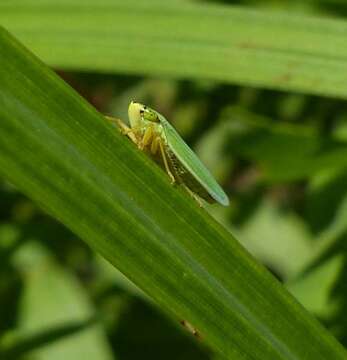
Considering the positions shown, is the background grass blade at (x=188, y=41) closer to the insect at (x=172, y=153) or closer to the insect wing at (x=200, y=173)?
the insect at (x=172, y=153)

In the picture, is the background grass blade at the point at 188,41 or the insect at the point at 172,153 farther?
the background grass blade at the point at 188,41

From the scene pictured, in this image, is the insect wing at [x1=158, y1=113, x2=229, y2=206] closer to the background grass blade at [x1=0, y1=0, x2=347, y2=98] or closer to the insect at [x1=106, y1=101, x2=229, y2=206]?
the insect at [x1=106, y1=101, x2=229, y2=206]

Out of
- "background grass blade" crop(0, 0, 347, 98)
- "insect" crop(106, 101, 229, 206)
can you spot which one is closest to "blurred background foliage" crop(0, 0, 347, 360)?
"background grass blade" crop(0, 0, 347, 98)

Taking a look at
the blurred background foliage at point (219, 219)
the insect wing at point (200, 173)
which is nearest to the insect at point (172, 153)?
the insect wing at point (200, 173)

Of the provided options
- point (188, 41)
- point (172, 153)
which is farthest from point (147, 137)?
point (188, 41)

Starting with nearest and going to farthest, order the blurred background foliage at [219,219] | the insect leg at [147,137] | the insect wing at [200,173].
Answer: the insect wing at [200,173], the insect leg at [147,137], the blurred background foliage at [219,219]

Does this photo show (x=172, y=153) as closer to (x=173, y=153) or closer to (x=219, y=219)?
(x=173, y=153)
